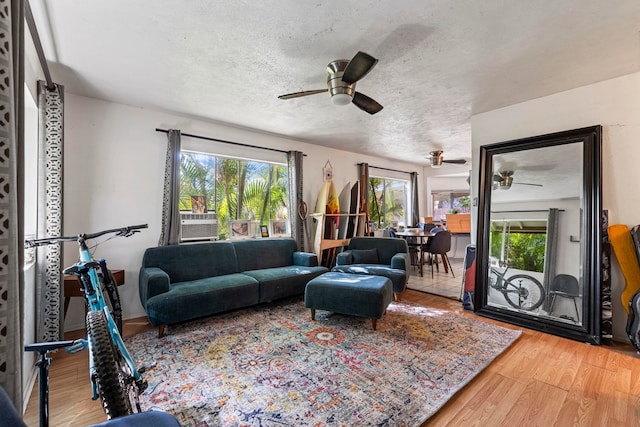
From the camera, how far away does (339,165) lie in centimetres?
556

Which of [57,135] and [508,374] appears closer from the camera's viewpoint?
[508,374]

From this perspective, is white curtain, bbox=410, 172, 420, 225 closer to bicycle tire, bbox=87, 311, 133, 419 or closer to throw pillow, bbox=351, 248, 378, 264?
throw pillow, bbox=351, 248, 378, 264

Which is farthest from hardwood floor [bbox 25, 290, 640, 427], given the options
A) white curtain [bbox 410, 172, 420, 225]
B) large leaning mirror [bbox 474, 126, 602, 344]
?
white curtain [bbox 410, 172, 420, 225]

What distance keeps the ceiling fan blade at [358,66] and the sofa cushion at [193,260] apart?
2610 mm

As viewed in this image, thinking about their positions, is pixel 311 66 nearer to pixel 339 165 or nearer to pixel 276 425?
pixel 276 425

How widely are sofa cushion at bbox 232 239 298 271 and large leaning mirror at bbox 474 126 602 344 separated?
2.59 metres

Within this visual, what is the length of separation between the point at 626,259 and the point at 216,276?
164 inches

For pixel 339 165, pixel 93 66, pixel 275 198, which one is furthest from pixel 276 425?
pixel 339 165

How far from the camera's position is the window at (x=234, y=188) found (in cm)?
377

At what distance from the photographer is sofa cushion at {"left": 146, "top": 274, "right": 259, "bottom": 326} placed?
2564 millimetres

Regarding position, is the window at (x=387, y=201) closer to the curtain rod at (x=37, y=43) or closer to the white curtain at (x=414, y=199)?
the white curtain at (x=414, y=199)

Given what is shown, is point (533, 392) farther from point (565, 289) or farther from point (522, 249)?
point (522, 249)

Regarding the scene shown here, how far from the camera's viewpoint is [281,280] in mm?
3408

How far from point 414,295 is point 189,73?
151 inches
